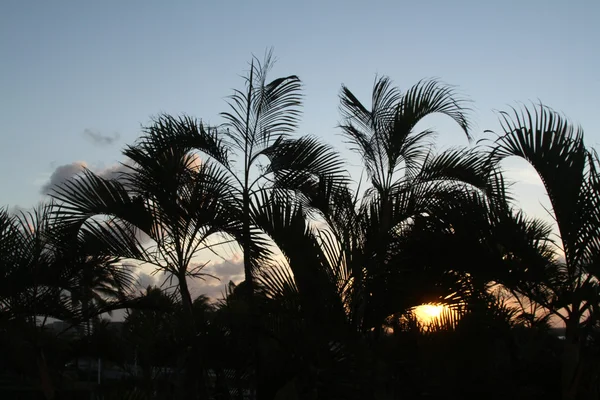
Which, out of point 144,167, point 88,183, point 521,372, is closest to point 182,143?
point 144,167

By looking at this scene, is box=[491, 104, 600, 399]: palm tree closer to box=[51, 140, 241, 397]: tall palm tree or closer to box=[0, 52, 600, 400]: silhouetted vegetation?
box=[0, 52, 600, 400]: silhouetted vegetation

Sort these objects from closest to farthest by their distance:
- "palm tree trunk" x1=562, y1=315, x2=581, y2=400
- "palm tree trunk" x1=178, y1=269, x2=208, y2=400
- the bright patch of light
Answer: "palm tree trunk" x1=562, y1=315, x2=581, y2=400, the bright patch of light, "palm tree trunk" x1=178, y1=269, x2=208, y2=400

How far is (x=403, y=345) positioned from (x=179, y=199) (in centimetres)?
256

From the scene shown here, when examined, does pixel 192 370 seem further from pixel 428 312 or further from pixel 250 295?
pixel 428 312

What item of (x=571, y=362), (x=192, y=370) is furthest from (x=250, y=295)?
(x=571, y=362)

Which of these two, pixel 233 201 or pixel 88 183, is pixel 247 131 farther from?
pixel 88 183

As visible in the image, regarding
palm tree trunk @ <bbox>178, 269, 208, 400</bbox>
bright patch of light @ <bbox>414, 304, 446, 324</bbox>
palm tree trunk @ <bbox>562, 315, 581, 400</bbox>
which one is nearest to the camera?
palm tree trunk @ <bbox>562, 315, 581, 400</bbox>

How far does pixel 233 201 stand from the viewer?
6293 mm

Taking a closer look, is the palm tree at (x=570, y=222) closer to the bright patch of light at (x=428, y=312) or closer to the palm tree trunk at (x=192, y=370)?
the bright patch of light at (x=428, y=312)

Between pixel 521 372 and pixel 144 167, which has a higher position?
pixel 144 167

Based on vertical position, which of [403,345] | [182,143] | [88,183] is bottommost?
[403,345]

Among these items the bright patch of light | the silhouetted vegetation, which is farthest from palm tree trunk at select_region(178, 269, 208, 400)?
the bright patch of light

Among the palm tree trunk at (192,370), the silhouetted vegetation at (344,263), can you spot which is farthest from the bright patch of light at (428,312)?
the palm tree trunk at (192,370)

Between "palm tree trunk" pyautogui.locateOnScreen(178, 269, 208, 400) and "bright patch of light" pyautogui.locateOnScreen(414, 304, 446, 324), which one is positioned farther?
"palm tree trunk" pyautogui.locateOnScreen(178, 269, 208, 400)
